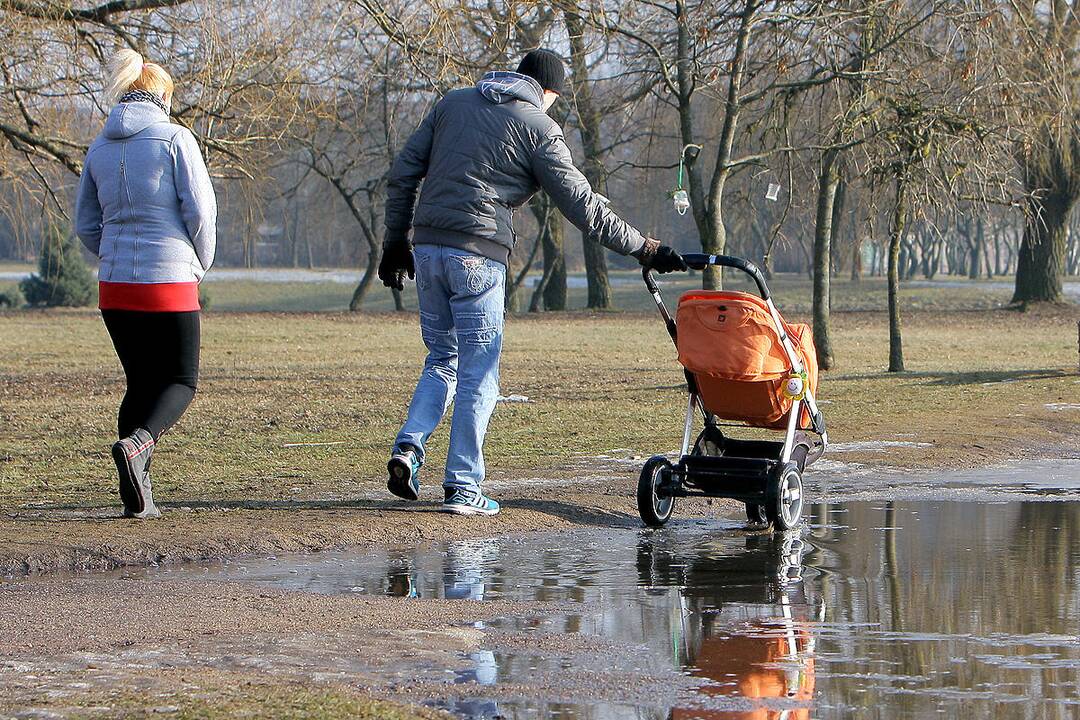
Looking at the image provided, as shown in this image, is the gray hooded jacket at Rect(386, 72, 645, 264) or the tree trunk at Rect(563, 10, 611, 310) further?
the tree trunk at Rect(563, 10, 611, 310)

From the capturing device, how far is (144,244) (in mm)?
6957

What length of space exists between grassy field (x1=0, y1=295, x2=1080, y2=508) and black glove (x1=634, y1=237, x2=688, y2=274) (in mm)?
2349

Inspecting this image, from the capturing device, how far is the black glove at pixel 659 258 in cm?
Result: 712

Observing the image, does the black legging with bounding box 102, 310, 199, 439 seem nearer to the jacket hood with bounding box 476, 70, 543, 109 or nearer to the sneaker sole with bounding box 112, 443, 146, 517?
the sneaker sole with bounding box 112, 443, 146, 517

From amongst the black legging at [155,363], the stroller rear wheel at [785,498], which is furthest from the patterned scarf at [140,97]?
the stroller rear wheel at [785,498]

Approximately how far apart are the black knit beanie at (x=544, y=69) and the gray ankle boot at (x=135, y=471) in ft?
8.24

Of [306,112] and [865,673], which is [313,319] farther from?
[865,673]

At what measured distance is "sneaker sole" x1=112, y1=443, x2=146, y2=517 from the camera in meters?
6.85

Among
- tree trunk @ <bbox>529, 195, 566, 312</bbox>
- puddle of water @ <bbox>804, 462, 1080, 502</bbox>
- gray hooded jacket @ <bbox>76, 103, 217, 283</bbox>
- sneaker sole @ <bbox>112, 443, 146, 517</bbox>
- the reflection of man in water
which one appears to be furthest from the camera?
tree trunk @ <bbox>529, 195, 566, 312</bbox>

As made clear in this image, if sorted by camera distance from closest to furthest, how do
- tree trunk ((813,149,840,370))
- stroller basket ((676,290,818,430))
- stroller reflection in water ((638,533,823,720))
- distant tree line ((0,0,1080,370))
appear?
stroller reflection in water ((638,533,823,720)) → stroller basket ((676,290,818,430)) → distant tree line ((0,0,1080,370)) → tree trunk ((813,149,840,370))

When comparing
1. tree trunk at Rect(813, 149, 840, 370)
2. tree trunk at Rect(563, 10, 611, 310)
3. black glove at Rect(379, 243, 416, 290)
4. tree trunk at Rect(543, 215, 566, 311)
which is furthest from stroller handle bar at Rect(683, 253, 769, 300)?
tree trunk at Rect(543, 215, 566, 311)

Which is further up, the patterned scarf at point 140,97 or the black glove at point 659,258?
the patterned scarf at point 140,97

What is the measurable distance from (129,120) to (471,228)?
165cm

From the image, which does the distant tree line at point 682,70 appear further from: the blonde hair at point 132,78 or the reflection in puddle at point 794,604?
the reflection in puddle at point 794,604
